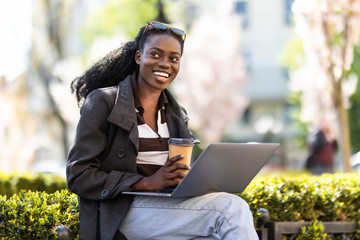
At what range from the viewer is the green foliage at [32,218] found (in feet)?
11.1

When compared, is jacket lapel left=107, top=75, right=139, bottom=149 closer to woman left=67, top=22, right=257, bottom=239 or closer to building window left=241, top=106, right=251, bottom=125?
woman left=67, top=22, right=257, bottom=239

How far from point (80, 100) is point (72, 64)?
21.8 m

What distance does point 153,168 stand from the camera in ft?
12.6

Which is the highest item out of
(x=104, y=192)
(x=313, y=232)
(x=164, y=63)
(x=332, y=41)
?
(x=332, y=41)

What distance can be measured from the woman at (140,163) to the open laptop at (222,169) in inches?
3.6

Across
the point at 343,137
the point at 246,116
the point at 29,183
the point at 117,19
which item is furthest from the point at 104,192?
the point at 246,116

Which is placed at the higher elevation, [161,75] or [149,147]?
[161,75]

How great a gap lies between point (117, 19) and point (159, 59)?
28.1 meters

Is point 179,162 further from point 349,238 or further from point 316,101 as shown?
point 316,101

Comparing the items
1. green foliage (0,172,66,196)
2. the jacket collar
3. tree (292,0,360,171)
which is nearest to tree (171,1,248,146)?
tree (292,0,360,171)

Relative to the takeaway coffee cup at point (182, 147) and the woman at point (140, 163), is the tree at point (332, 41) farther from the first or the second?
the takeaway coffee cup at point (182, 147)

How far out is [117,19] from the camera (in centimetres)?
3150

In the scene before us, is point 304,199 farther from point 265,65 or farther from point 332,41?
point 265,65

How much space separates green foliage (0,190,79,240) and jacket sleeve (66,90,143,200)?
190 mm
